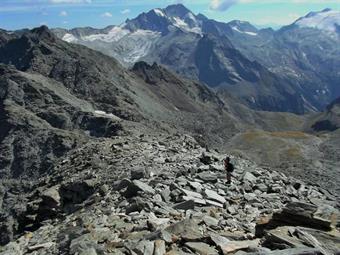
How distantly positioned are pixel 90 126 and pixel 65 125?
7125 millimetres

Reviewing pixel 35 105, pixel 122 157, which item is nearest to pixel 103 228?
pixel 122 157

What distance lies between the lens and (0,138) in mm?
141125

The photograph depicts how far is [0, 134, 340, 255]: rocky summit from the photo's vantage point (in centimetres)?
2091

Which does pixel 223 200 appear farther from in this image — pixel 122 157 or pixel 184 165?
pixel 122 157

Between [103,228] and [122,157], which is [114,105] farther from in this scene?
[103,228]

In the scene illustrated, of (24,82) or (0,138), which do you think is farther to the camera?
(24,82)

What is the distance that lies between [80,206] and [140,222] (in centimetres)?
981

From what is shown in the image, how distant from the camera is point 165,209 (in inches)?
1073

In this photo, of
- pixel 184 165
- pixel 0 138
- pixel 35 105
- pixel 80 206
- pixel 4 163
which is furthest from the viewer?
pixel 35 105

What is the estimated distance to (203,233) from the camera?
2234 cm

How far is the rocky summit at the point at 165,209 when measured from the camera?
2091 cm

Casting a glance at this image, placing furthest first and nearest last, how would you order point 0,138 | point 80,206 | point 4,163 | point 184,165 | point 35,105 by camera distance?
point 35,105, point 0,138, point 4,163, point 184,165, point 80,206

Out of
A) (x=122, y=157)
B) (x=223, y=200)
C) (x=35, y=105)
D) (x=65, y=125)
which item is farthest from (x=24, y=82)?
(x=223, y=200)

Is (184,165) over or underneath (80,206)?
over
